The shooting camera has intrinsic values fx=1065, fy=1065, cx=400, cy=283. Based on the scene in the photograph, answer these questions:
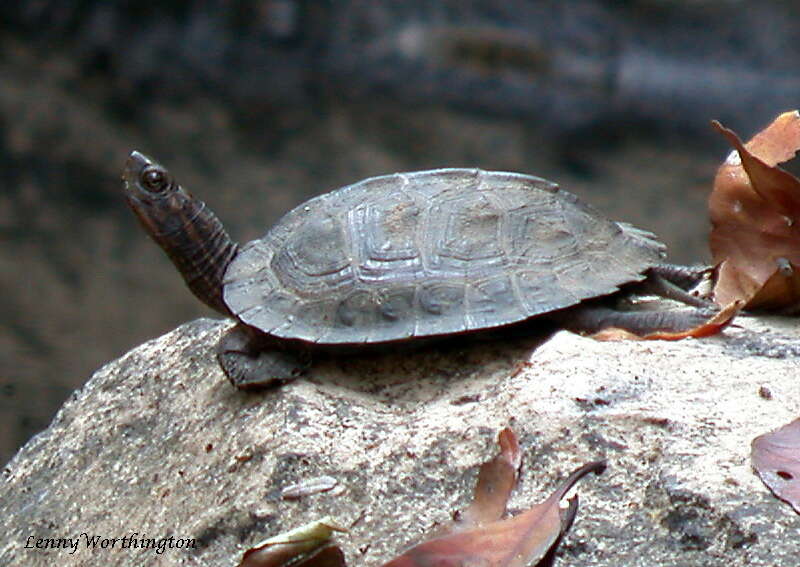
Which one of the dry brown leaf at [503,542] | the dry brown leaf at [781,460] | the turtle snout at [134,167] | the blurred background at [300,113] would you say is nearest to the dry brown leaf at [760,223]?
the dry brown leaf at [781,460]

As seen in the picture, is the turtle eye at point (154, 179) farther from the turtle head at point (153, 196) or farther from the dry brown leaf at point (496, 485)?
the dry brown leaf at point (496, 485)

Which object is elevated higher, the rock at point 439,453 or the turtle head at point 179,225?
the turtle head at point 179,225

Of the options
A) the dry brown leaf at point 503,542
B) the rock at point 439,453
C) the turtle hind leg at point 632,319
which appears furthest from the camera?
the turtle hind leg at point 632,319

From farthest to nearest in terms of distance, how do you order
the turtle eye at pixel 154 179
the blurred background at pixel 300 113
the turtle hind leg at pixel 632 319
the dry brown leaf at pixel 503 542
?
the blurred background at pixel 300 113
the turtle eye at pixel 154 179
the turtle hind leg at pixel 632 319
the dry brown leaf at pixel 503 542

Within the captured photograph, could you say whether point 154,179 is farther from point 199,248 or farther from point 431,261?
point 431,261

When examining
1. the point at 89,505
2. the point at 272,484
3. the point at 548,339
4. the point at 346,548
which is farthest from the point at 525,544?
the point at 89,505

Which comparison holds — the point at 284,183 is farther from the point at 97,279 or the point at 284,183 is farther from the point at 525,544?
the point at 525,544

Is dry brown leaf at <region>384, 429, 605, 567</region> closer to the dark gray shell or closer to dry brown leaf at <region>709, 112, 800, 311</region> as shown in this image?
the dark gray shell
